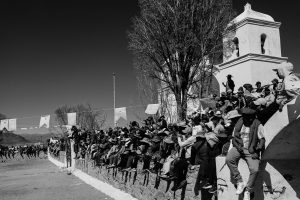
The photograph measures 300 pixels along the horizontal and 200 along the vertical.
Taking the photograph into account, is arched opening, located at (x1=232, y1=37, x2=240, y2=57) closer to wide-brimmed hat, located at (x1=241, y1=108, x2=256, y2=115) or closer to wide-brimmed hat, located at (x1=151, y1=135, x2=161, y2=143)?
wide-brimmed hat, located at (x1=151, y1=135, x2=161, y2=143)

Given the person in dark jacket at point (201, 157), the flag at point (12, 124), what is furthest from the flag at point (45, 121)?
the person in dark jacket at point (201, 157)

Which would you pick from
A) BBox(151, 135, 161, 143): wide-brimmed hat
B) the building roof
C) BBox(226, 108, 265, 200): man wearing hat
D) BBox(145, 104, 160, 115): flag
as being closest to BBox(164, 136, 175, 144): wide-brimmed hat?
BBox(151, 135, 161, 143): wide-brimmed hat

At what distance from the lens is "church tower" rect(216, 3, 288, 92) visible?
2489 cm

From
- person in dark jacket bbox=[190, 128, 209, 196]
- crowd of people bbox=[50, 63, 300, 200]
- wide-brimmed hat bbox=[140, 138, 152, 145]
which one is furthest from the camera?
wide-brimmed hat bbox=[140, 138, 152, 145]

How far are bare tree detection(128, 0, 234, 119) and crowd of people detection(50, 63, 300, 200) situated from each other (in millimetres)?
9632

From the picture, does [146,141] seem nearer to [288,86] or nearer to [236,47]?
[288,86]

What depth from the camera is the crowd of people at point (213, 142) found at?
18.0 ft

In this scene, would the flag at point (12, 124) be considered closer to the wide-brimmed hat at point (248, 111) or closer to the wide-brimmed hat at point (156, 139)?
the wide-brimmed hat at point (156, 139)

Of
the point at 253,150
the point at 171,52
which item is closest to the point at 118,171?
the point at 253,150

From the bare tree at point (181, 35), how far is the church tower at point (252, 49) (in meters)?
3.14

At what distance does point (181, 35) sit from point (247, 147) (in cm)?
1599

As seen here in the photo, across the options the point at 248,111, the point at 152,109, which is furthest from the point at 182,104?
the point at 248,111

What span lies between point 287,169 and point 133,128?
6566 mm

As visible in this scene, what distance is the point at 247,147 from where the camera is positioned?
5.47m
